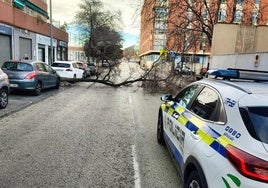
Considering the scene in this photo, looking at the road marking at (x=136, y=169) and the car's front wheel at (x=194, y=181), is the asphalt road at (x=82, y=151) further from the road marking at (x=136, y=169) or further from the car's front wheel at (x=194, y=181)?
the car's front wheel at (x=194, y=181)

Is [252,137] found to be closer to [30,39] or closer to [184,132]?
[184,132]

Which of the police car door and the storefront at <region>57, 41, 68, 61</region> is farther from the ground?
the storefront at <region>57, 41, 68, 61</region>

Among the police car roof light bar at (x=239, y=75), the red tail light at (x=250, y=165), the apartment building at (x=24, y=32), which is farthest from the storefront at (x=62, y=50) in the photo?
the red tail light at (x=250, y=165)

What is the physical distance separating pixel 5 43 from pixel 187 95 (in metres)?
19.5

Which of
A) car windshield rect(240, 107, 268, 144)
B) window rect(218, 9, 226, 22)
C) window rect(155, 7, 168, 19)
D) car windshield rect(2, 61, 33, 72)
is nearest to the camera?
car windshield rect(240, 107, 268, 144)

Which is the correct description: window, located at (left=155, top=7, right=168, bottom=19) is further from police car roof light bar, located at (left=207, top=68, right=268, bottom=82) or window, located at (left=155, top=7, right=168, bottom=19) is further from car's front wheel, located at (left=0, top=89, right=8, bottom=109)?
police car roof light bar, located at (left=207, top=68, right=268, bottom=82)

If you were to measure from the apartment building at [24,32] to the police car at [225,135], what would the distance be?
19.1m

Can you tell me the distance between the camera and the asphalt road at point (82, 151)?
14.8ft

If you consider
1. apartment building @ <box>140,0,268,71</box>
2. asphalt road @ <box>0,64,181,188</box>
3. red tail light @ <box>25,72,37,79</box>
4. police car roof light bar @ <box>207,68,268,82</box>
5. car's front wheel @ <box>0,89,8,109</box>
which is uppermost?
apartment building @ <box>140,0,268,71</box>

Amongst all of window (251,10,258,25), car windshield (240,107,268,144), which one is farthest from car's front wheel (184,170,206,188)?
window (251,10,258,25)

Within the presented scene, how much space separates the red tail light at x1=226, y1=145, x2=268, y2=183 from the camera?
232 cm

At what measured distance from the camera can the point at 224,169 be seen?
8.48ft

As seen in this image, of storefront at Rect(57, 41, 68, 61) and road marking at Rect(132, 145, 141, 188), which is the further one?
storefront at Rect(57, 41, 68, 61)

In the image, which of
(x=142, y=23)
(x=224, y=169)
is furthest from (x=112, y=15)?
(x=224, y=169)
